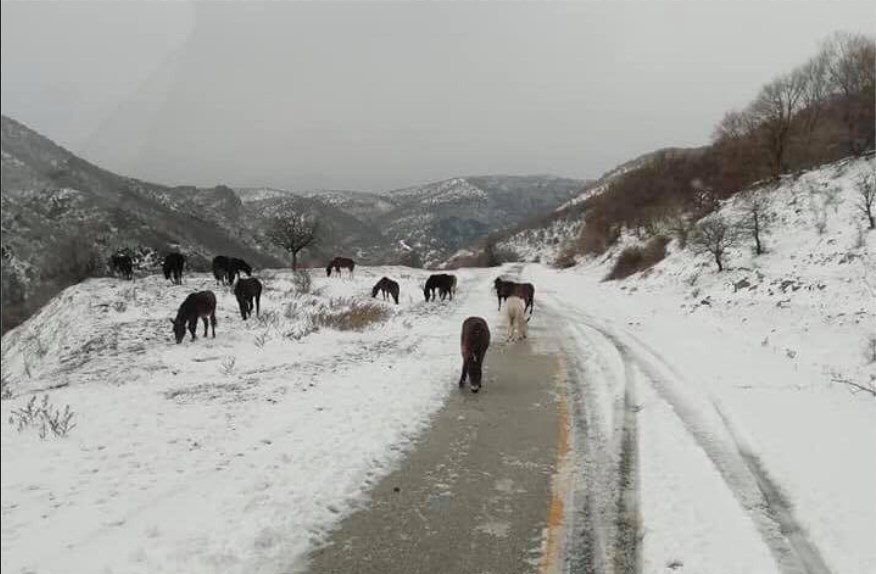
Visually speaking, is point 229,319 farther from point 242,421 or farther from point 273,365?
point 242,421

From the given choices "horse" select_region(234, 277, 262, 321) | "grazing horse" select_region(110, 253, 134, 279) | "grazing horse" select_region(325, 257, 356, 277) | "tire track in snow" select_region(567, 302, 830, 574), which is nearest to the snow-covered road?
"tire track in snow" select_region(567, 302, 830, 574)

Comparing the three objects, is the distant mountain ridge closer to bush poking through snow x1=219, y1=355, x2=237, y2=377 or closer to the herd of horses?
the herd of horses

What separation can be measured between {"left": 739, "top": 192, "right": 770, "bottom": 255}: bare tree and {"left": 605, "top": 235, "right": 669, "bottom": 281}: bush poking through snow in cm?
603

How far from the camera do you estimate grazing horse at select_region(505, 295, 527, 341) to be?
1614 centimetres

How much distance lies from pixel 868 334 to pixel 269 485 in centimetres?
1203

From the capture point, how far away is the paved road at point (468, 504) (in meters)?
5.12

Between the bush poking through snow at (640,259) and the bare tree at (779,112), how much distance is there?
298 inches

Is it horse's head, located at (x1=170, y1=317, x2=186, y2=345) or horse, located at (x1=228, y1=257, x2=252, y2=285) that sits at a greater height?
horse, located at (x1=228, y1=257, x2=252, y2=285)

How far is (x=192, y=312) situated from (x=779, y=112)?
124ft

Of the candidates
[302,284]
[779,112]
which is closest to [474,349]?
[302,284]

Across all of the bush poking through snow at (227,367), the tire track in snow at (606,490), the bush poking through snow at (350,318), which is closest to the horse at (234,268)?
the bush poking through snow at (350,318)

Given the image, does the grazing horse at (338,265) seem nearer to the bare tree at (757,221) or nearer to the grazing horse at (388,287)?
the grazing horse at (388,287)

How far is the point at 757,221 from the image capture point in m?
26.0

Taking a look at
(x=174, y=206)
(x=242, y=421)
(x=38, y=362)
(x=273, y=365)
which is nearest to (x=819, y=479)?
(x=242, y=421)
